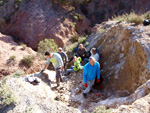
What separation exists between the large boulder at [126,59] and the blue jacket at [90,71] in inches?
36.7

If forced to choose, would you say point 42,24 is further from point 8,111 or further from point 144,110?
point 144,110

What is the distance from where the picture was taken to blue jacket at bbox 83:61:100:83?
4.77 metres

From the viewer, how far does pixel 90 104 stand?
15.1 ft

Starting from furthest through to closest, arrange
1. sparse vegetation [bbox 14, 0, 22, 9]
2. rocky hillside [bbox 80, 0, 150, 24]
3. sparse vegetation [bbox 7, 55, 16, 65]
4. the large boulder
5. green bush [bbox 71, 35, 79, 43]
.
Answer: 1. rocky hillside [bbox 80, 0, 150, 24]
2. sparse vegetation [bbox 14, 0, 22, 9]
3. green bush [bbox 71, 35, 79, 43]
4. sparse vegetation [bbox 7, 55, 16, 65]
5. the large boulder

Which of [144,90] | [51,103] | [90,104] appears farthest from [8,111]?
[144,90]

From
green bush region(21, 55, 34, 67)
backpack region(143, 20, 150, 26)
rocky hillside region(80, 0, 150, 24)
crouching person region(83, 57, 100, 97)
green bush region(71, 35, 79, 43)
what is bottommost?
green bush region(21, 55, 34, 67)

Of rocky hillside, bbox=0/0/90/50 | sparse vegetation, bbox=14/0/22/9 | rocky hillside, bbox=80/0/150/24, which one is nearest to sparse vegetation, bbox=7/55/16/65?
rocky hillside, bbox=0/0/90/50

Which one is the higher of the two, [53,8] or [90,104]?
[53,8]

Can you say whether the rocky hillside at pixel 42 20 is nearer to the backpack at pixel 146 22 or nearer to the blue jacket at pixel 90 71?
the backpack at pixel 146 22

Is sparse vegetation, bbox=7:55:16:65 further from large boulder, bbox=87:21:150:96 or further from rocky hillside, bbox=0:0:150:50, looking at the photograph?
large boulder, bbox=87:21:150:96

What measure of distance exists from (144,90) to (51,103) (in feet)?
7.21

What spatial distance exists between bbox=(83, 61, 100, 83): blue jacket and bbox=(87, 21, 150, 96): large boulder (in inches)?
36.7

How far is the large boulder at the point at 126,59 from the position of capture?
451cm

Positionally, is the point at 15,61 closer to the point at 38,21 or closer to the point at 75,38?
the point at 75,38
